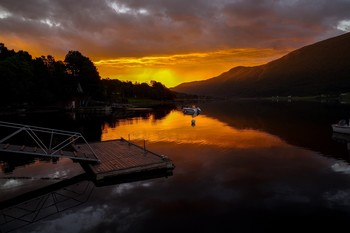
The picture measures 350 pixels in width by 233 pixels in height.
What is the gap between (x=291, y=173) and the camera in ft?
98.3

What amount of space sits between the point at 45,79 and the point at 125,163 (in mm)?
118205

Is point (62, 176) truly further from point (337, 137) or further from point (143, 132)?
point (337, 137)

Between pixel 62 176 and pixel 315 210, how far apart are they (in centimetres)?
2270

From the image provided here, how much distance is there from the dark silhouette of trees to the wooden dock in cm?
9106

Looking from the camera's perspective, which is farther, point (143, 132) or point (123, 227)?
point (143, 132)

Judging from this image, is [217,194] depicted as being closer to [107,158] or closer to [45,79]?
[107,158]

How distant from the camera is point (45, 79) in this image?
13312 centimetres

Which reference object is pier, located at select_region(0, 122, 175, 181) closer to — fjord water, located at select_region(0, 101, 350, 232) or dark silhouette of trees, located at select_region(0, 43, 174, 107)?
fjord water, located at select_region(0, 101, 350, 232)

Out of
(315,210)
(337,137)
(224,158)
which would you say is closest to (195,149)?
(224,158)

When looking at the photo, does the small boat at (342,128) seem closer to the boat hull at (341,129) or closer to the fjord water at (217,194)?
the boat hull at (341,129)

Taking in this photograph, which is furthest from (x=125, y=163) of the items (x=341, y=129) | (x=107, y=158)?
(x=341, y=129)

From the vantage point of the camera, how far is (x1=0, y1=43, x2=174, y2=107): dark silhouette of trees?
367 feet

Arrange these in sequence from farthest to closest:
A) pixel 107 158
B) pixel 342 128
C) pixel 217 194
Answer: pixel 342 128
pixel 107 158
pixel 217 194

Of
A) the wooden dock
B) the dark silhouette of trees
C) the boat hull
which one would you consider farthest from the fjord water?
the dark silhouette of trees
